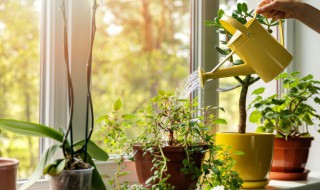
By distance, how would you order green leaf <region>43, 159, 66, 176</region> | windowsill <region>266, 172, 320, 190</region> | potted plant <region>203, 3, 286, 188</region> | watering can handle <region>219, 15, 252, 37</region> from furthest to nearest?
windowsill <region>266, 172, 320, 190</region> → potted plant <region>203, 3, 286, 188</region> → watering can handle <region>219, 15, 252, 37</region> → green leaf <region>43, 159, 66, 176</region>

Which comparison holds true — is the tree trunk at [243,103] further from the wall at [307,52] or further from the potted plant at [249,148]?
the wall at [307,52]

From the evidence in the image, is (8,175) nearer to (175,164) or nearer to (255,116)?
(175,164)

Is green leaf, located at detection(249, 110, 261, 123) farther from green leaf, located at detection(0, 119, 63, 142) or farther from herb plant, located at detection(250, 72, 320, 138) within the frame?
green leaf, located at detection(0, 119, 63, 142)

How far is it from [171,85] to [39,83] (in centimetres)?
53

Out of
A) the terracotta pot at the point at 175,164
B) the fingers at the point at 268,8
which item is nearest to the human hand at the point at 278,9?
the fingers at the point at 268,8

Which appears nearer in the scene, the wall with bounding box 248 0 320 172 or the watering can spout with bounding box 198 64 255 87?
the watering can spout with bounding box 198 64 255 87

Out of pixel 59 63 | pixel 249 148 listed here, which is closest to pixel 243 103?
pixel 249 148

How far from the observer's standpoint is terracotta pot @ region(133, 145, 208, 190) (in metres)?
1.29

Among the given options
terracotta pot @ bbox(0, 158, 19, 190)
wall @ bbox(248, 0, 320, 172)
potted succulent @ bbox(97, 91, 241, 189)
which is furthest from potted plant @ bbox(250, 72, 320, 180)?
terracotta pot @ bbox(0, 158, 19, 190)

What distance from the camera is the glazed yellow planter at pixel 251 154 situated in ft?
5.04

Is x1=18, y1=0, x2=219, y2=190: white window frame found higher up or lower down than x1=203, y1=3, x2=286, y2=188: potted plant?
higher up

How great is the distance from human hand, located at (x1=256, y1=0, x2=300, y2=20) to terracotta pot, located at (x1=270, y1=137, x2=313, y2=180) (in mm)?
489

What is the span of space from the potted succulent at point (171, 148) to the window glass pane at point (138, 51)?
0.16m

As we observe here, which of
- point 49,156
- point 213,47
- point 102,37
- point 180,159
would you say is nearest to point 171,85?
point 213,47
